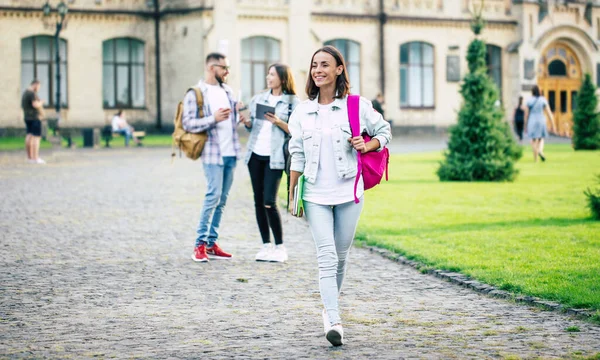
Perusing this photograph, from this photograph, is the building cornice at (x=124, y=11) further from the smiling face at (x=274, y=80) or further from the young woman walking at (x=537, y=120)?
the smiling face at (x=274, y=80)

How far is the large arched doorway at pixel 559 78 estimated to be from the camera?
46.4 metres

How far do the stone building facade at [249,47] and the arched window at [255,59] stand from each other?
0.04 m

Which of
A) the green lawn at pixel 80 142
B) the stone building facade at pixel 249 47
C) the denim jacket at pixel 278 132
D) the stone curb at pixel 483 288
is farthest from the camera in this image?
the stone building facade at pixel 249 47

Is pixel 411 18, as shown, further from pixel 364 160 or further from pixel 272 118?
pixel 364 160

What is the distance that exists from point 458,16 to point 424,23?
1784 millimetres

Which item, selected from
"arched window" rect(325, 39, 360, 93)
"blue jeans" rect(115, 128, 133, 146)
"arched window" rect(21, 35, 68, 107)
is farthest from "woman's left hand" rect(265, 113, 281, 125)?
"arched window" rect(325, 39, 360, 93)

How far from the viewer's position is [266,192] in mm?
9930

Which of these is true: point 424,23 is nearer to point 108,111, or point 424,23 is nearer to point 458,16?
point 458,16

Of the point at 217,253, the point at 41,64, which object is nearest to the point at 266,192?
the point at 217,253

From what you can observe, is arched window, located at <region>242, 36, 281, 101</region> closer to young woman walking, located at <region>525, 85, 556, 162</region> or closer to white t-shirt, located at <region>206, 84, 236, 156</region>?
young woman walking, located at <region>525, 85, 556, 162</region>

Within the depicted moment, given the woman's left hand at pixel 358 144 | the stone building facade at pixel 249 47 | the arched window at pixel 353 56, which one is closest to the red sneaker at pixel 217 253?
the woman's left hand at pixel 358 144

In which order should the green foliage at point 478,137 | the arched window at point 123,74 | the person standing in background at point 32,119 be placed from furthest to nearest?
the arched window at point 123,74 < the person standing in background at point 32,119 < the green foliage at point 478,137

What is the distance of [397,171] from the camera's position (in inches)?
901

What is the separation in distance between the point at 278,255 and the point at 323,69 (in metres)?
3.79
